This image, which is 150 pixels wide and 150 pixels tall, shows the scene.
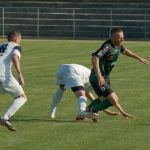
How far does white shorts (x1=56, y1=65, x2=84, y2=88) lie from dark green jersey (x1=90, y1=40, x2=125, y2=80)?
0.42 meters

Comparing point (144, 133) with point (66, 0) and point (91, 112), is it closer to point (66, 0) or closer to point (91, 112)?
point (91, 112)

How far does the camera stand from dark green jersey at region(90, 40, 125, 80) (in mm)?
12496

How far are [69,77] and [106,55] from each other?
37.7 inches

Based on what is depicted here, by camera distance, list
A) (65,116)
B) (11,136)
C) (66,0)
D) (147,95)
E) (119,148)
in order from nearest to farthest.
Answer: (119,148) → (11,136) → (65,116) → (147,95) → (66,0)

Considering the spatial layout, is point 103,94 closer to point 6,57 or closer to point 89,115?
point 89,115

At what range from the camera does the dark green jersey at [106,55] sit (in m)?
12.5

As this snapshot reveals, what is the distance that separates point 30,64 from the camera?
26.3m

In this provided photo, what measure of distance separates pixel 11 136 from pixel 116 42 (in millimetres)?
2668

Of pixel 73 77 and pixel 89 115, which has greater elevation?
pixel 73 77

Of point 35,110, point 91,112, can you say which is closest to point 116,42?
point 91,112

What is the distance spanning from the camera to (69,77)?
1320cm

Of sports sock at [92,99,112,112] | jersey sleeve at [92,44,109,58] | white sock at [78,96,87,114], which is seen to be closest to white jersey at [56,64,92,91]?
white sock at [78,96,87,114]

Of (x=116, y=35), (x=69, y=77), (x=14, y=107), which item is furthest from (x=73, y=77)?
(x=14, y=107)

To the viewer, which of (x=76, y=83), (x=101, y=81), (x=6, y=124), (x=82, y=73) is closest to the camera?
(x=6, y=124)
